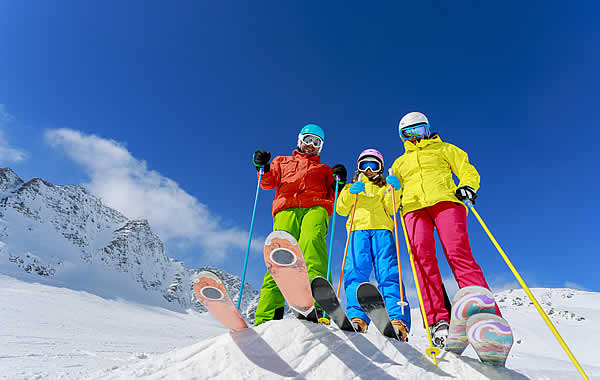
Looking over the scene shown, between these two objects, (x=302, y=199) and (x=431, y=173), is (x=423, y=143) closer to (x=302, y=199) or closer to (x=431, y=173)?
(x=431, y=173)

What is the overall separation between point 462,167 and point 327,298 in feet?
7.58

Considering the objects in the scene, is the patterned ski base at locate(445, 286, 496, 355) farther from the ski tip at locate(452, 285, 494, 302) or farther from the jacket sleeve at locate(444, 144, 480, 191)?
the jacket sleeve at locate(444, 144, 480, 191)

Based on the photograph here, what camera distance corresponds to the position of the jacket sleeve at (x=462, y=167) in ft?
10.6

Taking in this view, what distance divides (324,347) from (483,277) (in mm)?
1790

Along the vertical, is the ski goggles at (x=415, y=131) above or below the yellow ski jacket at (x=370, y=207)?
above

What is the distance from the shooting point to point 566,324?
11.6 metres

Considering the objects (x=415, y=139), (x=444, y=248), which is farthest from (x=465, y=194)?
(x=415, y=139)

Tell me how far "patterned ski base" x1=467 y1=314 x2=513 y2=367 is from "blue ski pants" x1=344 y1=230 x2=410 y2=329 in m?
1.02

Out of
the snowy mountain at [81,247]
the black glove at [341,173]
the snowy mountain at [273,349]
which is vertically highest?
the snowy mountain at [81,247]

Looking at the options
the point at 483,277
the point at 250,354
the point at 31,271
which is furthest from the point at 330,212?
the point at 31,271

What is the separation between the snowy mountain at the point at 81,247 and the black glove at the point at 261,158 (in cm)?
5714

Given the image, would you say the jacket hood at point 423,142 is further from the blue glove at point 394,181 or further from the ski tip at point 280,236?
the ski tip at point 280,236

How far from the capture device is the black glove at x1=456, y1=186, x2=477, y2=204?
3004 millimetres

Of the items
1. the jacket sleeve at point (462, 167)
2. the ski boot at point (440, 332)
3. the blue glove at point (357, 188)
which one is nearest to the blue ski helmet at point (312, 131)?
the blue glove at point (357, 188)
